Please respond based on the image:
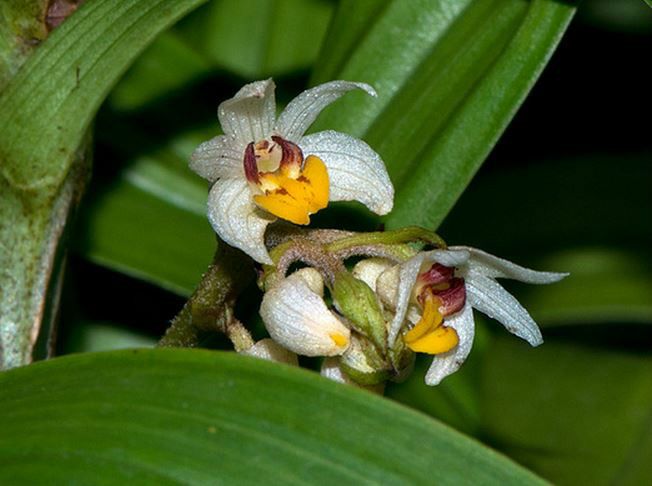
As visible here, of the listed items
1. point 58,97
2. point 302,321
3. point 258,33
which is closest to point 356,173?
point 302,321

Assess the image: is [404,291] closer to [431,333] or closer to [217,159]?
[431,333]

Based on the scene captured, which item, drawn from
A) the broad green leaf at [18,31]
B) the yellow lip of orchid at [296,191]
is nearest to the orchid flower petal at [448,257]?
the yellow lip of orchid at [296,191]

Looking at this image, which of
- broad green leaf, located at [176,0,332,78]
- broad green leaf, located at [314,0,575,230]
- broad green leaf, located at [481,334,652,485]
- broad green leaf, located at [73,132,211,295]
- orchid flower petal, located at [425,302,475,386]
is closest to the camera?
orchid flower petal, located at [425,302,475,386]

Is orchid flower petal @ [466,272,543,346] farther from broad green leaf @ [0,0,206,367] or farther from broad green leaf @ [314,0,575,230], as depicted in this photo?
broad green leaf @ [0,0,206,367]

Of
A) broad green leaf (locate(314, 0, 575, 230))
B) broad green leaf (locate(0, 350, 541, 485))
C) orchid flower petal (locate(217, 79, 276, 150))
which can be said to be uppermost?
broad green leaf (locate(314, 0, 575, 230))

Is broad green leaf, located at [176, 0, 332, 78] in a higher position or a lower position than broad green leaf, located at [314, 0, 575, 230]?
higher

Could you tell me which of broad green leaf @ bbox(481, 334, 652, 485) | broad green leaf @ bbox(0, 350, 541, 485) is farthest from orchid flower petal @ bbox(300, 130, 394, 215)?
broad green leaf @ bbox(481, 334, 652, 485)

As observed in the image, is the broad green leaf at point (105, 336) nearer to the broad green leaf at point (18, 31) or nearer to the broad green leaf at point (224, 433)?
the broad green leaf at point (18, 31)
